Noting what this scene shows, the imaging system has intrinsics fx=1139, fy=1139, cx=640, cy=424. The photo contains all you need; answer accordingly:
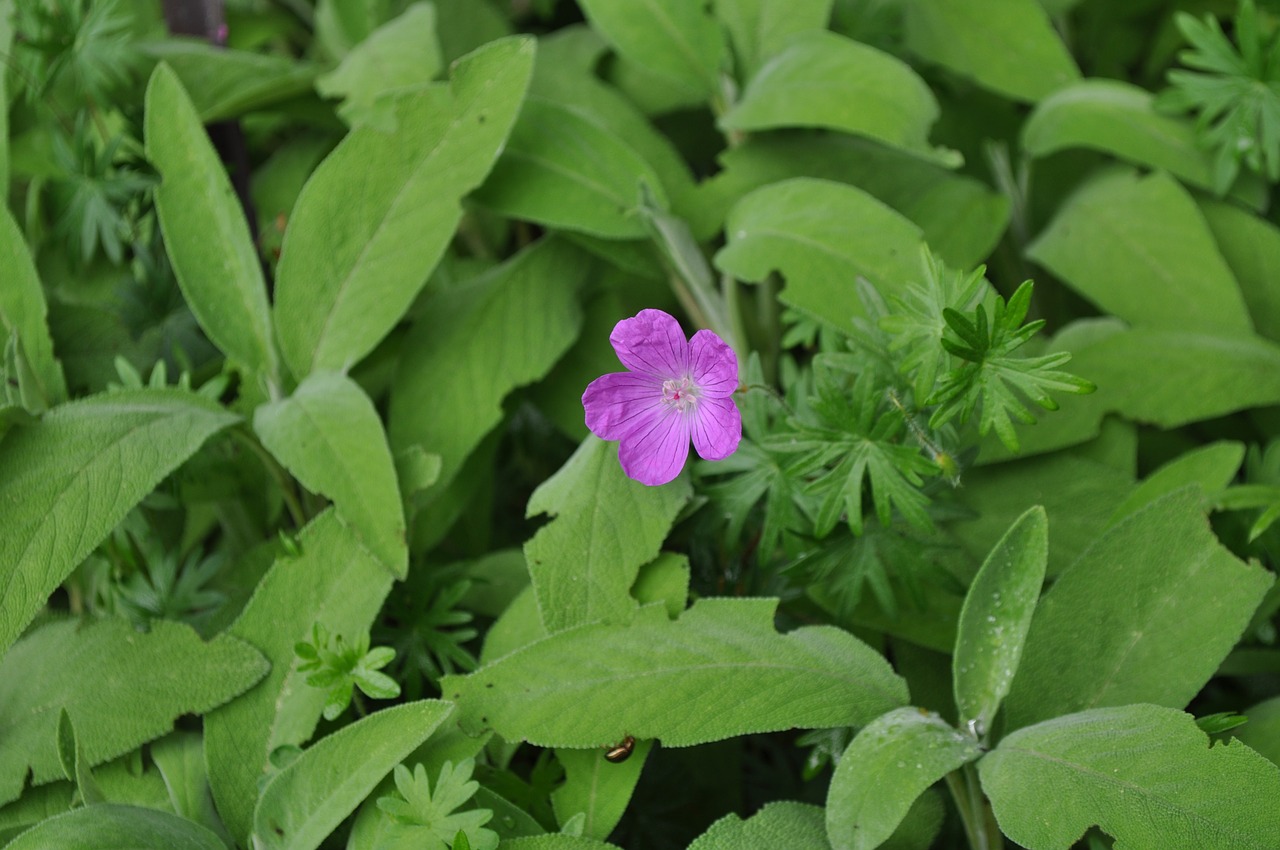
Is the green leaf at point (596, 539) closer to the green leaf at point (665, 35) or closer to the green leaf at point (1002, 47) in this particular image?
the green leaf at point (665, 35)

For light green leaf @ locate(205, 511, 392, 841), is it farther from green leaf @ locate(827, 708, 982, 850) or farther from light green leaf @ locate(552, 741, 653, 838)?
green leaf @ locate(827, 708, 982, 850)

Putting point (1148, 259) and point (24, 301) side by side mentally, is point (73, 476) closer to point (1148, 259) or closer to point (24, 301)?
point (24, 301)

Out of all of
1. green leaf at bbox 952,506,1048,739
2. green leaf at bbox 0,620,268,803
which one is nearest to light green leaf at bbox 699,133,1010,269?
green leaf at bbox 952,506,1048,739

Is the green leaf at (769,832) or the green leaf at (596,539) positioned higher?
the green leaf at (596,539)

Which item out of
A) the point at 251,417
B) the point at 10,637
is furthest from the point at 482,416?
the point at 10,637

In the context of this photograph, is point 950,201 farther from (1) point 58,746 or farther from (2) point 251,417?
(1) point 58,746

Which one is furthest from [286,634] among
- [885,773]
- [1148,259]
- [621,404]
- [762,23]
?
[1148,259]

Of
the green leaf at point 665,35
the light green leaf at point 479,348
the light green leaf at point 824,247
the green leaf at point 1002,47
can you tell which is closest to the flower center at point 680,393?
the light green leaf at point 824,247

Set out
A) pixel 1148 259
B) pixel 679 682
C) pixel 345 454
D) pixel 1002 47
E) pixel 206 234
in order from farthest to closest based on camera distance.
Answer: pixel 1002 47 < pixel 1148 259 < pixel 206 234 < pixel 345 454 < pixel 679 682
